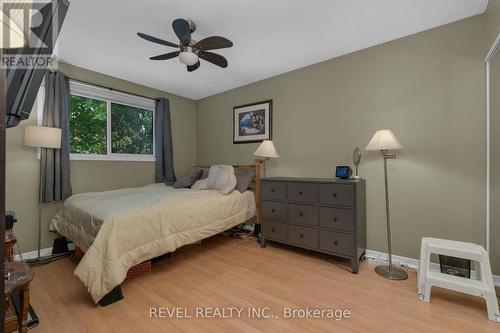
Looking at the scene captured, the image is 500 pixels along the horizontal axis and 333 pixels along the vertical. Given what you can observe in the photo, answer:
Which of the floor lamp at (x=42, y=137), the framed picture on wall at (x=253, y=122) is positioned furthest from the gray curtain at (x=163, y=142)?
the floor lamp at (x=42, y=137)

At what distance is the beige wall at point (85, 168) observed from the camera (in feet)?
8.02

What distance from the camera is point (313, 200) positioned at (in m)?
2.40

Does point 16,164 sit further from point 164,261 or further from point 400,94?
point 400,94

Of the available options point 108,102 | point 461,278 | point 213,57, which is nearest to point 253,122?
point 213,57

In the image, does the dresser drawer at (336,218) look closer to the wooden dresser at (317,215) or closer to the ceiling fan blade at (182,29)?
the wooden dresser at (317,215)

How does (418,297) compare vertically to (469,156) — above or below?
below

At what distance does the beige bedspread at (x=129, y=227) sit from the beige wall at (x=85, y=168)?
30cm

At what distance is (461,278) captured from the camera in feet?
5.59

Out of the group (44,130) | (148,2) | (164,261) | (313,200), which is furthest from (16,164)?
(313,200)

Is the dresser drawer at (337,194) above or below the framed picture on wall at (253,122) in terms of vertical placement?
below

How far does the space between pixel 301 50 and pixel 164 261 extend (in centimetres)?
284

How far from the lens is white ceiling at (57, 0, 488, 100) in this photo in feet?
6.04

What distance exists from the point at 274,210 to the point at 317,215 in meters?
0.55

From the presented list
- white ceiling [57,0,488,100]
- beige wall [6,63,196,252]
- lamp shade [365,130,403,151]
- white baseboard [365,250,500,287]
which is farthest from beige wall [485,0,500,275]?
beige wall [6,63,196,252]
